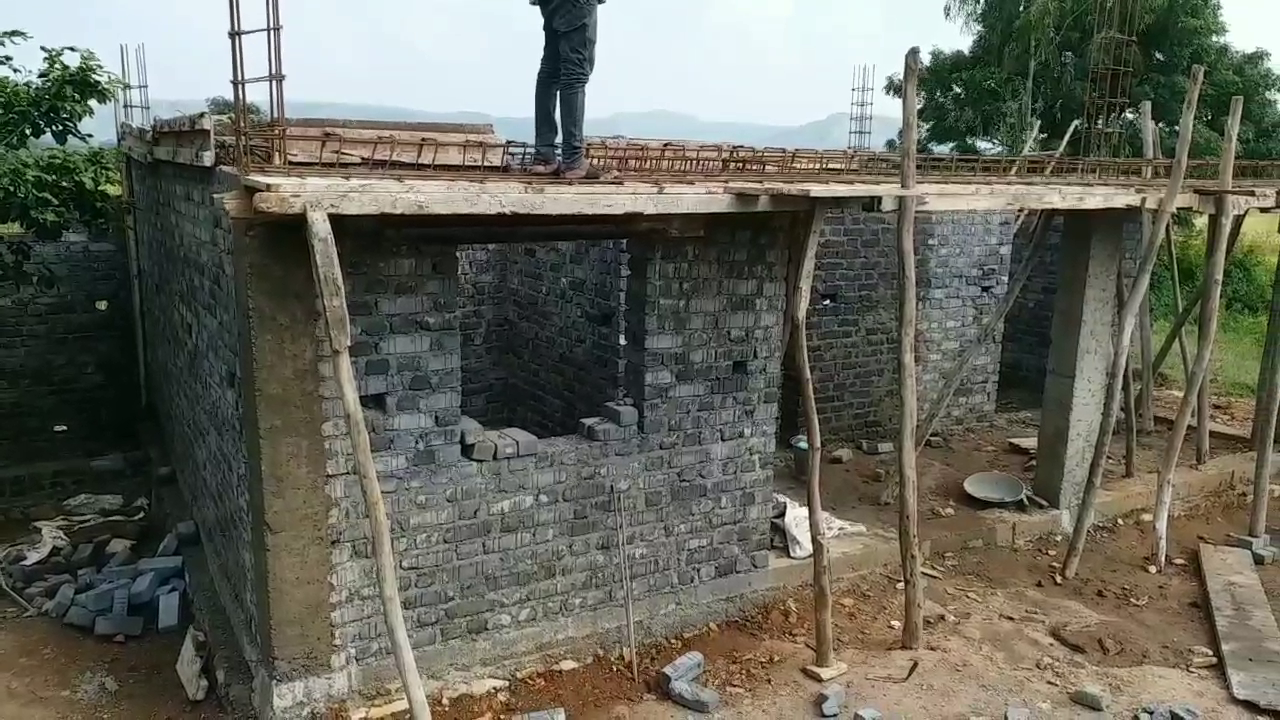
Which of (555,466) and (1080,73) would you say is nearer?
(555,466)

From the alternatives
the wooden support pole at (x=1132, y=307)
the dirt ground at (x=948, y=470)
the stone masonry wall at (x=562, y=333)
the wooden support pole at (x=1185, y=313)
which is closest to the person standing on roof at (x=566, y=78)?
the stone masonry wall at (x=562, y=333)

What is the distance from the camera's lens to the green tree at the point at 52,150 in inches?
315

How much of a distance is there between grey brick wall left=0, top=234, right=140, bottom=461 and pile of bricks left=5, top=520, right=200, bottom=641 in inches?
78.2

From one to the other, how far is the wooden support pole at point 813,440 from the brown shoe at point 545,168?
1550mm

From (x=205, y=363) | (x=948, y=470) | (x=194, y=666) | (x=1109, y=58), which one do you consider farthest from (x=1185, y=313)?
(x=194, y=666)

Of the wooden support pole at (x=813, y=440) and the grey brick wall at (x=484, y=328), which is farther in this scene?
the grey brick wall at (x=484, y=328)

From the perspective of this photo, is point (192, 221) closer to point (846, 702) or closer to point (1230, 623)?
point (846, 702)

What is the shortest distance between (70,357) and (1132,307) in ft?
31.7

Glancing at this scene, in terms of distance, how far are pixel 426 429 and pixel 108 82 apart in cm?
533

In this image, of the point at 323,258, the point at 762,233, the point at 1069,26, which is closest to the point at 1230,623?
the point at 762,233

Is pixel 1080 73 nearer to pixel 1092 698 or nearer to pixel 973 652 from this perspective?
pixel 973 652

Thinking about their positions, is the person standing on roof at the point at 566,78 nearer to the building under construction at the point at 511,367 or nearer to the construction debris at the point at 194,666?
the building under construction at the point at 511,367

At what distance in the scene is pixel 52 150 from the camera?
830 centimetres

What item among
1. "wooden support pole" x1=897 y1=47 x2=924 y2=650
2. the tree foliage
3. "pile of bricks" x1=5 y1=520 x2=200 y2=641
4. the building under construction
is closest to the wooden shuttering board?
the building under construction
